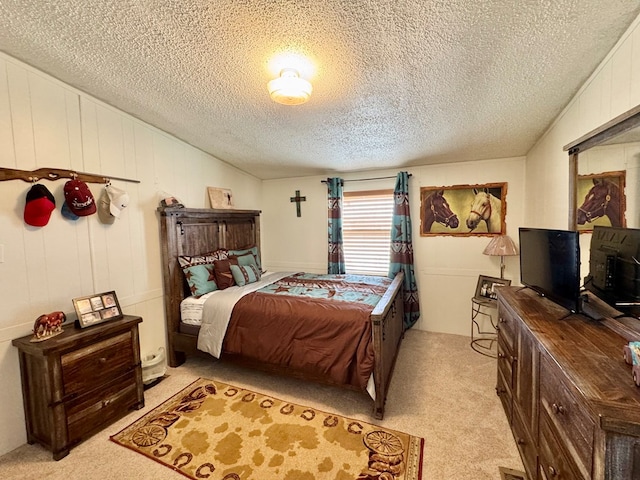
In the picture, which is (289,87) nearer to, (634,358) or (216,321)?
(634,358)

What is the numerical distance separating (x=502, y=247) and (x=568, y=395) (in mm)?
2353

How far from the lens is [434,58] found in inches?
64.5

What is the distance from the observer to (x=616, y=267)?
53.6 inches

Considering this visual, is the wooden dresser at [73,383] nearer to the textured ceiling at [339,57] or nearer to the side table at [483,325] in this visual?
the textured ceiling at [339,57]

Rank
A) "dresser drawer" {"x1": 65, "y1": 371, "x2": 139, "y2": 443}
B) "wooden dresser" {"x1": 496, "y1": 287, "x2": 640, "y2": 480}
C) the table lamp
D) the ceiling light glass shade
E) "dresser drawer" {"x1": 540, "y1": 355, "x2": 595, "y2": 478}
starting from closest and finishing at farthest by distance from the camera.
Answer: "wooden dresser" {"x1": 496, "y1": 287, "x2": 640, "y2": 480} < "dresser drawer" {"x1": 540, "y1": 355, "x2": 595, "y2": 478} < the ceiling light glass shade < "dresser drawer" {"x1": 65, "y1": 371, "x2": 139, "y2": 443} < the table lamp

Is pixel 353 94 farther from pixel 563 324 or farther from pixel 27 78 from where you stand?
pixel 27 78

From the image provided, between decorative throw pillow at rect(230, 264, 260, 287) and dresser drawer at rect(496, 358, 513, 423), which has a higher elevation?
decorative throw pillow at rect(230, 264, 260, 287)

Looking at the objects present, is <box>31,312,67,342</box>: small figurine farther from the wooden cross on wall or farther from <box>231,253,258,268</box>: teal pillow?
the wooden cross on wall

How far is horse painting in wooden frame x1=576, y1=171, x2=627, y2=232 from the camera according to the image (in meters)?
1.41

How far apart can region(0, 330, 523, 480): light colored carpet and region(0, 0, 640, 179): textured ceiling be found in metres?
2.32

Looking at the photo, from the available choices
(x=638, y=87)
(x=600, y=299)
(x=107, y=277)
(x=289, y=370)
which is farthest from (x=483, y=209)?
(x=107, y=277)

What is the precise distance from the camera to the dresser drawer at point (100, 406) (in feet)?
5.91

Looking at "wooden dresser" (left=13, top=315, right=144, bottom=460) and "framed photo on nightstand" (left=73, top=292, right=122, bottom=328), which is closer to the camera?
"wooden dresser" (left=13, top=315, right=144, bottom=460)

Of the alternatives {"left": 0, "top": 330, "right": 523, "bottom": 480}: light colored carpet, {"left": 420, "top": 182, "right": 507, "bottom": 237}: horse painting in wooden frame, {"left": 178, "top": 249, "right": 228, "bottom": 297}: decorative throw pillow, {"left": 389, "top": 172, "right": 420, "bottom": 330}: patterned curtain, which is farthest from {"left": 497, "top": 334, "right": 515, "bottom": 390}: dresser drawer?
{"left": 178, "top": 249, "right": 228, "bottom": 297}: decorative throw pillow
